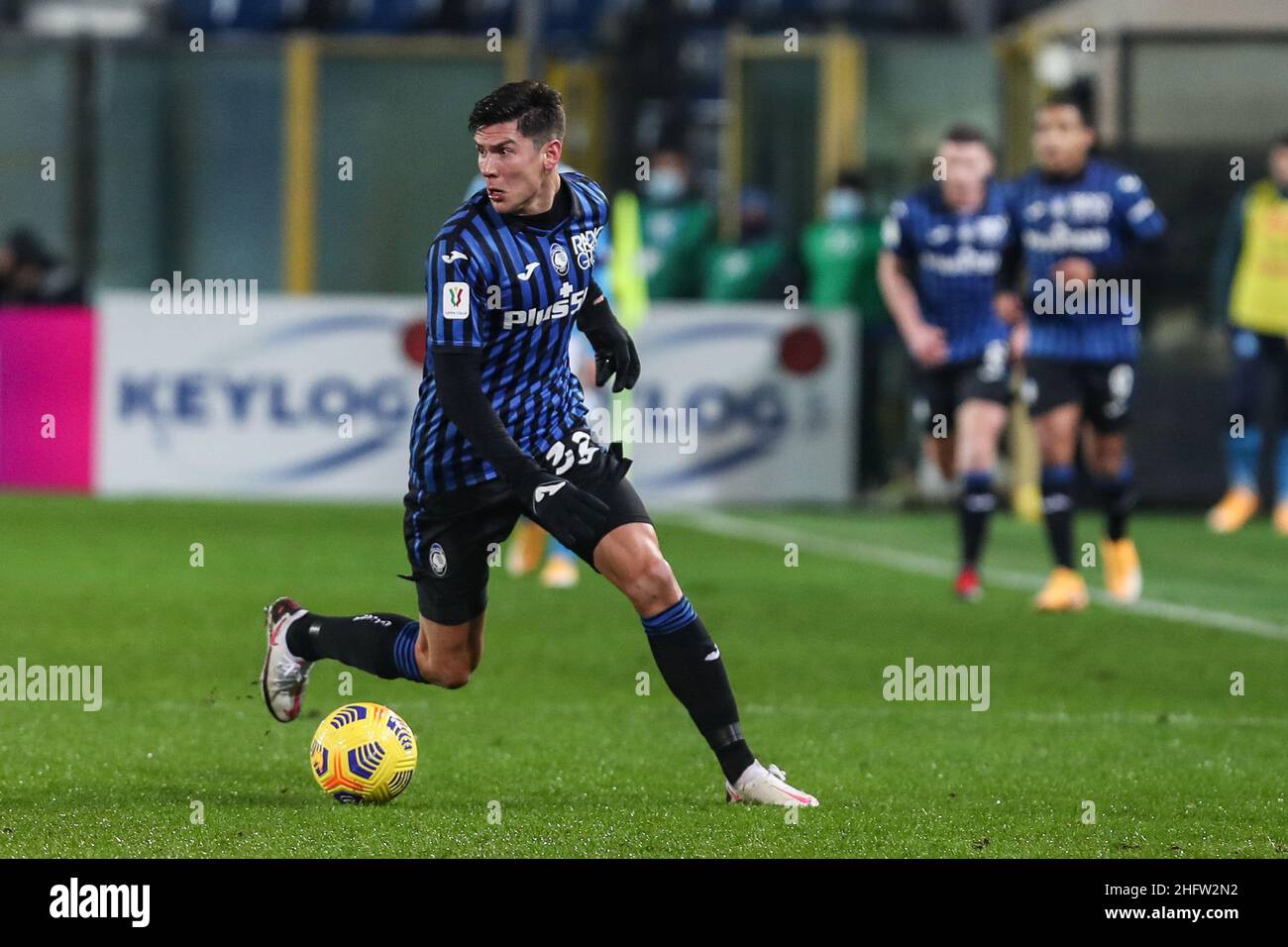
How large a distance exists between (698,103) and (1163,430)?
870 centimetres

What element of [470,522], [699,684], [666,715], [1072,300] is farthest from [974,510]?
[699,684]

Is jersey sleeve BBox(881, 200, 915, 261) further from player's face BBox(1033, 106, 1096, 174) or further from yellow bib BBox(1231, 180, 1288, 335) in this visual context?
yellow bib BBox(1231, 180, 1288, 335)

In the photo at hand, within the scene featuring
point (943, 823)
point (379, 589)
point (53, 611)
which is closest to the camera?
point (943, 823)

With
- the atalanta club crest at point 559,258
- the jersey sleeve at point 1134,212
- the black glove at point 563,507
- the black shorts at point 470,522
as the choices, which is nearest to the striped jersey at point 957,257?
the jersey sleeve at point 1134,212

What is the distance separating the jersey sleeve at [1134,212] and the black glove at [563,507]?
18.7 ft

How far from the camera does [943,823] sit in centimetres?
603

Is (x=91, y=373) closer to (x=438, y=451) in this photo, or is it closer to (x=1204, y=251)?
(x=1204, y=251)

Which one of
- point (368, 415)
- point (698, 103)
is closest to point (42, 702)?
point (368, 415)

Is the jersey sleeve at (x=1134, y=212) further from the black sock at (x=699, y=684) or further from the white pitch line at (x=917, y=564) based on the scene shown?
the black sock at (x=699, y=684)

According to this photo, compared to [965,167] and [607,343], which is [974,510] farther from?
[607,343]

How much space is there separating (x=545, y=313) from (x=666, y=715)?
223 centimetres

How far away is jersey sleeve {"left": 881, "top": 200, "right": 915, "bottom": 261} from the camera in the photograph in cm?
1180

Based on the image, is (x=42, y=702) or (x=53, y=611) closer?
(x=42, y=702)

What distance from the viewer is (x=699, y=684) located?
246 inches
